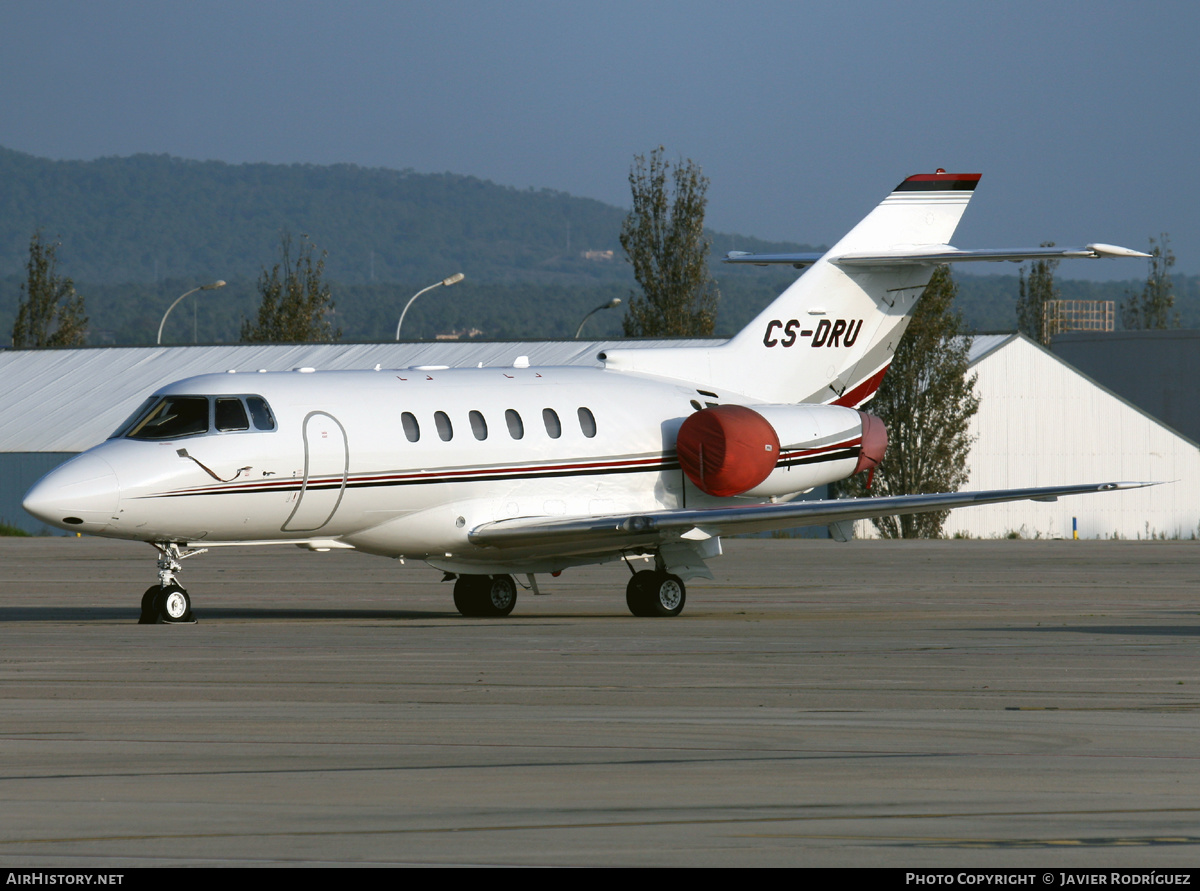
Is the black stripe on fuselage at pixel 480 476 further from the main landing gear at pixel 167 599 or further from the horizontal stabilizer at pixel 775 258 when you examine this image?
the horizontal stabilizer at pixel 775 258

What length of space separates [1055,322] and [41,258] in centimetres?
8405

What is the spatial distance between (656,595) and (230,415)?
5.73 meters

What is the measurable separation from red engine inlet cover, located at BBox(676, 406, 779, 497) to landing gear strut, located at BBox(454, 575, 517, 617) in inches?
113

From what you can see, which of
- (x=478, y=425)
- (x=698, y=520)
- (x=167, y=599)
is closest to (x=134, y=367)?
(x=478, y=425)

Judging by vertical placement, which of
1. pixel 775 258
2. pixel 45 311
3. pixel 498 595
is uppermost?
pixel 45 311

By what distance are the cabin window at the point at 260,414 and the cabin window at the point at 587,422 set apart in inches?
167

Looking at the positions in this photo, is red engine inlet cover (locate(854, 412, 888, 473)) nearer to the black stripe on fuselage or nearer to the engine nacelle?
the engine nacelle

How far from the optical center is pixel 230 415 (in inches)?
782

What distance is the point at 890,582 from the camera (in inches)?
1137

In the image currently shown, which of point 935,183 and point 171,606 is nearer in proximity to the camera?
point 171,606

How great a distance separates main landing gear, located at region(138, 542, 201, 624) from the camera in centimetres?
1948

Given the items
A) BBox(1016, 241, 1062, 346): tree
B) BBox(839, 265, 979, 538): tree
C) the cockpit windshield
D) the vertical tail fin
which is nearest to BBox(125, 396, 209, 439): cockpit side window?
the cockpit windshield

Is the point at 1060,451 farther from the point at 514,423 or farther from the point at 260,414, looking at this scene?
the point at 260,414

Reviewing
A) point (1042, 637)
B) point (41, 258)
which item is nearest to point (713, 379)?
Result: point (1042, 637)
